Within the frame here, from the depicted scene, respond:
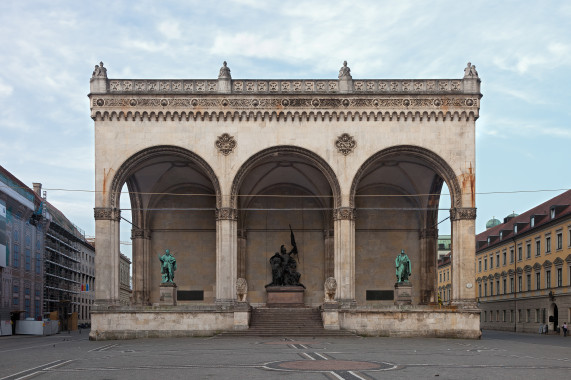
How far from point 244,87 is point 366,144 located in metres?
7.14

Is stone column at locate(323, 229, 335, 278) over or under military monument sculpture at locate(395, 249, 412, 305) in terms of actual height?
over

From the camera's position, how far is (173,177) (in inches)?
1809

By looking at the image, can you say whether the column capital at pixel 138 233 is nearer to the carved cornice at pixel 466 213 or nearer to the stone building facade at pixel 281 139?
the stone building facade at pixel 281 139

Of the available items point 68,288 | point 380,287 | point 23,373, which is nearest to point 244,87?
point 380,287

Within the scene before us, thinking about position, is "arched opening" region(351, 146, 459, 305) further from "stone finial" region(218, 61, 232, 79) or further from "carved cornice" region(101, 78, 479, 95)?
"stone finial" region(218, 61, 232, 79)

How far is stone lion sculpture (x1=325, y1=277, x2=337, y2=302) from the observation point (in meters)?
36.9

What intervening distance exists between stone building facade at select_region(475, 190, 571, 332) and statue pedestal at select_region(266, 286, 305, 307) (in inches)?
817

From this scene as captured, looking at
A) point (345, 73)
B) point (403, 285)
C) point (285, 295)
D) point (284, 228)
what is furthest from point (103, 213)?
point (403, 285)

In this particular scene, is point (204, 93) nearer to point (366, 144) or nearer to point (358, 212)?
point (366, 144)

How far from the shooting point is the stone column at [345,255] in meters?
38.3

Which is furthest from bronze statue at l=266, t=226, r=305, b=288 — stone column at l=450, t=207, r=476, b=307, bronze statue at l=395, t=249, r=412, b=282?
stone column at l=450, t=207, r=476, b=307

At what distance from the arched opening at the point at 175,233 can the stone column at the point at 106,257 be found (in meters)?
6.62

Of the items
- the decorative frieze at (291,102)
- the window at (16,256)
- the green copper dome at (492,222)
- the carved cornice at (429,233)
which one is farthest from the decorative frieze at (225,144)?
the green copper dome at (492,222)

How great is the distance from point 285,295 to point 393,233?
907 cm
